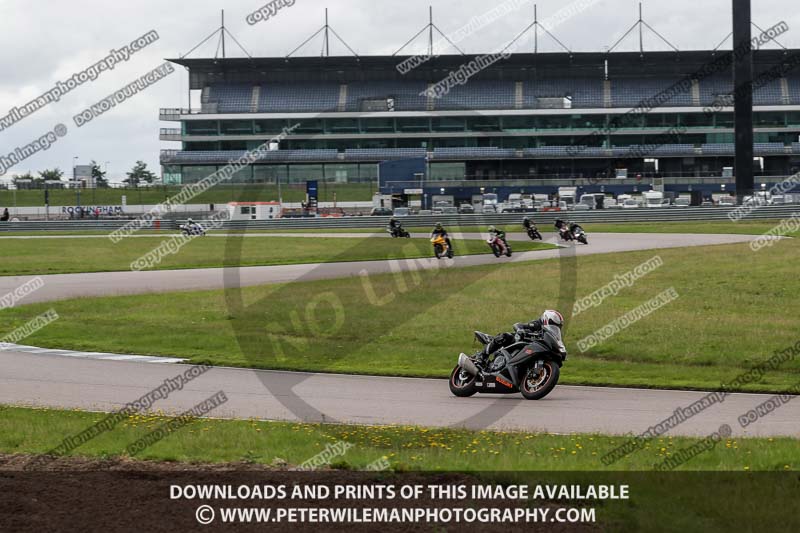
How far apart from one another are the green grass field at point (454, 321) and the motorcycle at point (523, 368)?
1830mm

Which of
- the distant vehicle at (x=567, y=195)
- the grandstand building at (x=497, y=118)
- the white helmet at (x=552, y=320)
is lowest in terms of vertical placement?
the white helmet at (x=552, y=320)

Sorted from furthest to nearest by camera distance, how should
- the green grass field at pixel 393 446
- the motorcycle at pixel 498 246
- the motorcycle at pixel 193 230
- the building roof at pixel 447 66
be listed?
1. the building roof at pixel 447 66
2. the motorcycle at pixel 193 230
3. the motorcycle at pixel 498 246
4. the green grass field at pixel 393 446

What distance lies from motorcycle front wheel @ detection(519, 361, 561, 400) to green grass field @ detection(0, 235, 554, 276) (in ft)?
81.7

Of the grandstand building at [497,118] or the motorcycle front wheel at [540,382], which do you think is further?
the grandstand building at [497,118]

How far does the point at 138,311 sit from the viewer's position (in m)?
23.4

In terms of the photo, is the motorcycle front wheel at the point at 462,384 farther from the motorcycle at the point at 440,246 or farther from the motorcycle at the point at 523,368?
the motorcycle at the point at 440,246

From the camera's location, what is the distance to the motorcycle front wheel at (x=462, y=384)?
13.1 metres

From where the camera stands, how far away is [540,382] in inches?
501

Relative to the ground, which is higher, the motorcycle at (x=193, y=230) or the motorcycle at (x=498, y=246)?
the motorcycle at (x=193, y=230)

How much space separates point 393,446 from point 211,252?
3620cm

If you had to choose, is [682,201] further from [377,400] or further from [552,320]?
[377,400]

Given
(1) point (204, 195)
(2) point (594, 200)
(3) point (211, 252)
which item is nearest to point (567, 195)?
(2) point (594, 200)

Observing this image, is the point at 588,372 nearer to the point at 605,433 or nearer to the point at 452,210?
the point at 605,433

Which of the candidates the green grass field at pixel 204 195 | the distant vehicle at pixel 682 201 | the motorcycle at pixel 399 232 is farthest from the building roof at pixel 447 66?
the motorcycle at pixel 399 232
